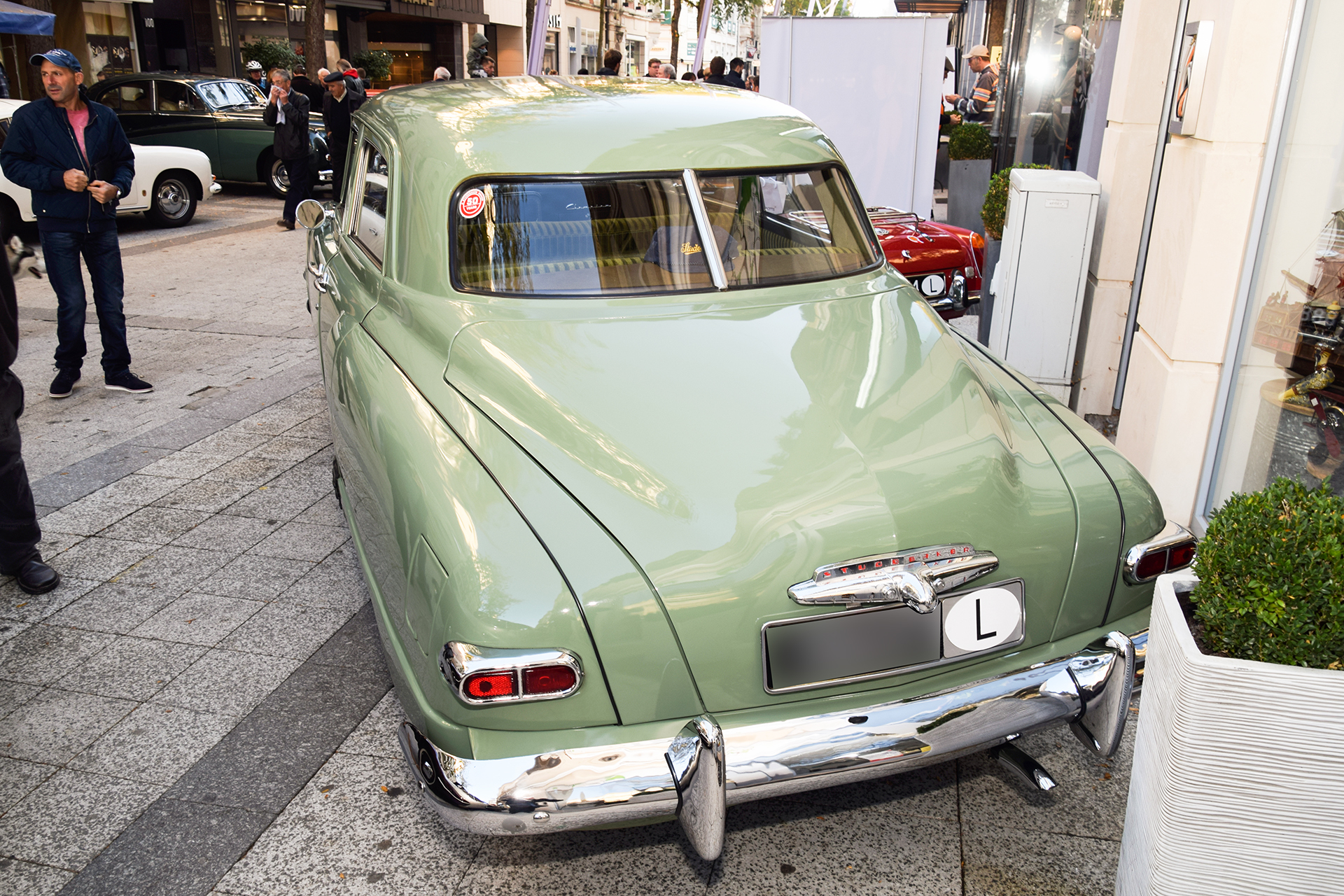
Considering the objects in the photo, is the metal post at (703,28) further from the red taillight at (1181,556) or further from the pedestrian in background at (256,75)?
the red taillight at (1181,556)

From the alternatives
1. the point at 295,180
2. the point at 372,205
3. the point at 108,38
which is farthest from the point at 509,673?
the point at 108,38

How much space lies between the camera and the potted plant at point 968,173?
11344 millimetres

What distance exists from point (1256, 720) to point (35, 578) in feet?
13.6

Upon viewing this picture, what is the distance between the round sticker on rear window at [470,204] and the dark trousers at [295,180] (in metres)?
10.1

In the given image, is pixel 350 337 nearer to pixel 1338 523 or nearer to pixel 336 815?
pixel 336 815

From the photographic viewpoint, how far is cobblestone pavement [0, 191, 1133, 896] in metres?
2.59

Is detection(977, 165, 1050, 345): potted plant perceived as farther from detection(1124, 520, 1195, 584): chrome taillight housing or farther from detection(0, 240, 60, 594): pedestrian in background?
detection(0, 240, 60, 594): pedestrian in background

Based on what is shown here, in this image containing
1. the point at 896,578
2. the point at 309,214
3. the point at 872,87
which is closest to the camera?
the point at 896,578

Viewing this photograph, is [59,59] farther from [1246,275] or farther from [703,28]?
[703,28]

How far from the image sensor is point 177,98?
46.8ft

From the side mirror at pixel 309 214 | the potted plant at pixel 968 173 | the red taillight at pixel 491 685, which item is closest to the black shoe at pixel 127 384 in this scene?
the side mirror at pixel 309 214

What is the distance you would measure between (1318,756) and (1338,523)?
1.54 feet

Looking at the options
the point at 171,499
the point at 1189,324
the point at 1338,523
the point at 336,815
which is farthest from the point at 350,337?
the point at 1189,324

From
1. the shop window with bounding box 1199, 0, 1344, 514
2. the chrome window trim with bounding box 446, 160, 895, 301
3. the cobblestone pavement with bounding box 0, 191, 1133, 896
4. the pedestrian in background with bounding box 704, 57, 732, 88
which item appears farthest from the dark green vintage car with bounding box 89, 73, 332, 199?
the shop window with bounding box 1199, 0, 1344, 514
